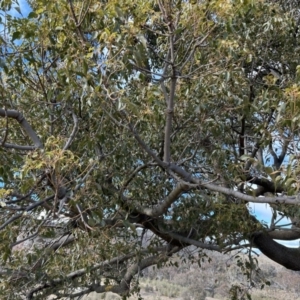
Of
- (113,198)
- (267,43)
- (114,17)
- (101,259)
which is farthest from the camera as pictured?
(101,259)

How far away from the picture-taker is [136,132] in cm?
286

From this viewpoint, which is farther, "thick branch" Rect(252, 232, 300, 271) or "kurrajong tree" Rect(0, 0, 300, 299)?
"thick branch" Rect(252, 232, 300, 271)

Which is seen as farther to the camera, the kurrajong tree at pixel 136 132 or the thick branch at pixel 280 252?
the thick branch at pixel 280 252

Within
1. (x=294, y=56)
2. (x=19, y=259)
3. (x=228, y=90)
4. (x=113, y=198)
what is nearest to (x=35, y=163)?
(x=113, y=198)

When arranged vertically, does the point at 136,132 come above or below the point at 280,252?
below

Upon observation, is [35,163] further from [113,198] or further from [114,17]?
[113,198]

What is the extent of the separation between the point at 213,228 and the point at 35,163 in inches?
96.7

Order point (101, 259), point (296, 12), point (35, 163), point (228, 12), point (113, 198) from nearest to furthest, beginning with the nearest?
point (35, 163), point (228, 12), point (113, 198), point (101, 259), point (296, 12)

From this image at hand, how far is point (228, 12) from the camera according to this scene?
8.90 ft

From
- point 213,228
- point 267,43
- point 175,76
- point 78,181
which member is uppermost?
point 267,43

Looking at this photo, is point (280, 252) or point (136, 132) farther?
point (280, 252)

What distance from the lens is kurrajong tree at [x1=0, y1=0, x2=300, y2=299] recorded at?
2.62m

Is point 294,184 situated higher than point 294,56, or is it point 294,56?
point 294,56

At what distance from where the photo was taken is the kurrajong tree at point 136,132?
2619 mm
